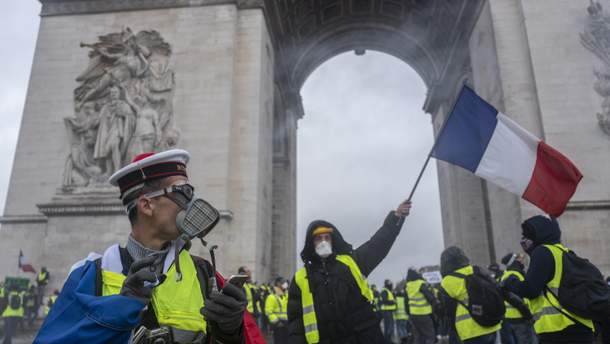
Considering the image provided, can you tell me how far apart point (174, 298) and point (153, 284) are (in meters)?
0.17

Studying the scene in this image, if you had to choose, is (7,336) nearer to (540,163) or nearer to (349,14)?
(540,163)

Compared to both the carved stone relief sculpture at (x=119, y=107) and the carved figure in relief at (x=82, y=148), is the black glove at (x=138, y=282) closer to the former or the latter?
the carved stone relief sculpture at (x=119, y=107)

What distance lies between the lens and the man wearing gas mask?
1.42m

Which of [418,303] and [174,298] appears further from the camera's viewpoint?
[418,303]

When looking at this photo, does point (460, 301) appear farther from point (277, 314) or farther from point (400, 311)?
point (400, 311)

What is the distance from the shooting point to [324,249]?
3576 millimetres

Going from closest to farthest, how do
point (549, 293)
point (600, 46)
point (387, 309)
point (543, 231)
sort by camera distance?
point (549, 293) < point (543, 231) < point (600, 46) < point (387, 309)

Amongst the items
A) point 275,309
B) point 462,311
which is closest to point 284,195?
point 275,309

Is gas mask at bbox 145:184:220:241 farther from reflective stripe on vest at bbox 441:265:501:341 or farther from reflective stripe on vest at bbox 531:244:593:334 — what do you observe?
reflective stripe on vest at bbox 441:265:501:341

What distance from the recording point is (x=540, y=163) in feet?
15.5

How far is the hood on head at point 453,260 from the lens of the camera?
5.04 m

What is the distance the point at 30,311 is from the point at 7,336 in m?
2.04

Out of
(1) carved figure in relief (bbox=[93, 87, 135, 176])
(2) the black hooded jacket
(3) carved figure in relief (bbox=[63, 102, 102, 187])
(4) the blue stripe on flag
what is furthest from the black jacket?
(3) carved figure in relief (bbox=[63, 102, 102, 187])

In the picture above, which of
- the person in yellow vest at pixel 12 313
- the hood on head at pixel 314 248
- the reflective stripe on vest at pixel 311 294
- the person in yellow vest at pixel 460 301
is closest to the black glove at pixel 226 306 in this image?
the reflective stripe on vest at pixel 311 294
